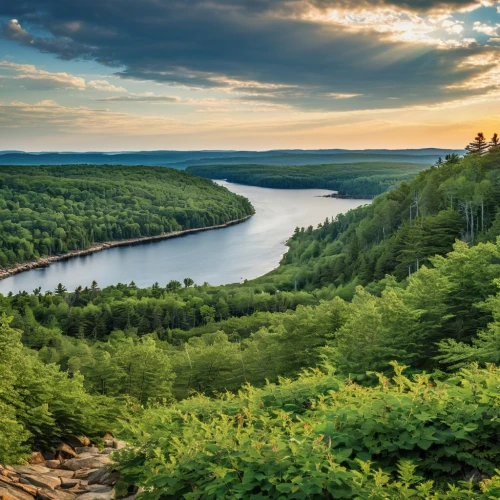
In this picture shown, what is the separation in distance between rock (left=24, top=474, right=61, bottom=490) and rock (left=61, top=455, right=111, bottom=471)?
161cm

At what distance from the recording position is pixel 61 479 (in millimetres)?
14133

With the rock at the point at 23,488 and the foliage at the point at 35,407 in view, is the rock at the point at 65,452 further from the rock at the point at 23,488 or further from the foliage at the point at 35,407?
the rock at the point at 23,488

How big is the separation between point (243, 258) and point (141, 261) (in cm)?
3240

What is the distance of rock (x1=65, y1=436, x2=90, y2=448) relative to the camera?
61.6 feet

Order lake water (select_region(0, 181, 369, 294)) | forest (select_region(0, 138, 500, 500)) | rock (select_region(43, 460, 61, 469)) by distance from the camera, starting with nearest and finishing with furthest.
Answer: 1. forest (select_region(0, 138, 500, 500))
2. rock (select_region(43, 460, 61, 469))
3. lake water (select_region(0, 181, 369, 294))

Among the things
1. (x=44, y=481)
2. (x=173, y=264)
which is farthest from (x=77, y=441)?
(x=173, y=264)

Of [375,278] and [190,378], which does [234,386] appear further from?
[375,278]

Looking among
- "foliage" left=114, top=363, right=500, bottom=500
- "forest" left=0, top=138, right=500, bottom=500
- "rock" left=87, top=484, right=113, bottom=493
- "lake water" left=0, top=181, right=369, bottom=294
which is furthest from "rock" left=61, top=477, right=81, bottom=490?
"lake water" left=0, top=181, right=369, bottom=294

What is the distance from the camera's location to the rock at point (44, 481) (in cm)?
1340

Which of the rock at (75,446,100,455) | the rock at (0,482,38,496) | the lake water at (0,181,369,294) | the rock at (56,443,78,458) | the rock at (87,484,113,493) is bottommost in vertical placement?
the lake water at (0,181,369,294)

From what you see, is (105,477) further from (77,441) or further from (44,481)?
(77,441)

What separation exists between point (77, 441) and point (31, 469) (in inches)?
160

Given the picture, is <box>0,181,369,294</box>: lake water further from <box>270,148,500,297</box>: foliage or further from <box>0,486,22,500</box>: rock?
<box>0,486,22,500</box>: rock

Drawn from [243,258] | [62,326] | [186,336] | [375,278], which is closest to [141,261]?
[243,258]
